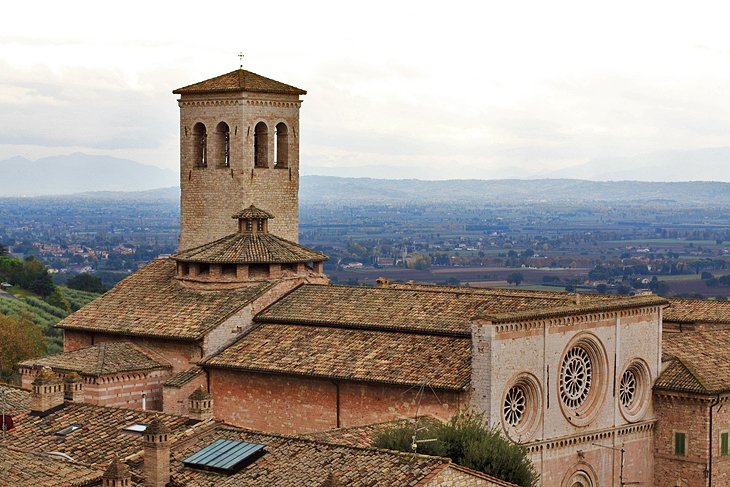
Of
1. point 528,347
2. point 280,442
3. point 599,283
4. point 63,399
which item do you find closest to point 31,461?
point 280,442

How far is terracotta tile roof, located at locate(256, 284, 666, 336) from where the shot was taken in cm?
3812

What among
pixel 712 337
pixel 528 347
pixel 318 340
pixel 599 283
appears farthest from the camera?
pixel 599 283

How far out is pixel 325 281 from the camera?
46125mm

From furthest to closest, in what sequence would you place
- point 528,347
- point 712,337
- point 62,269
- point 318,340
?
point 62,269 < point 712,337 < point 318,340 < point 528,347

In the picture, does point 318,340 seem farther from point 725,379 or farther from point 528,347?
point 725,379

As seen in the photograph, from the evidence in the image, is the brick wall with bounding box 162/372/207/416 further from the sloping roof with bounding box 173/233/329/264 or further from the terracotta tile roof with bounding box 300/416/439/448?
the terracotta tile roof with bounding box 300/416/439/448

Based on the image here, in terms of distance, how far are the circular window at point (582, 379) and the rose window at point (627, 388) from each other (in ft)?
3.03

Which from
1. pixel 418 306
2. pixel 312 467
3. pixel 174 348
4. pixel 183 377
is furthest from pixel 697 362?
pixel 312 467

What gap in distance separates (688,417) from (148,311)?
15092mm

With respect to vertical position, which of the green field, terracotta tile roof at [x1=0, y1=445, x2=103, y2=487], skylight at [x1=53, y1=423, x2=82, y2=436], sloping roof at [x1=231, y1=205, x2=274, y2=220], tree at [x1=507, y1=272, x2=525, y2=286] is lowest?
tree at [x1=507, y1=272, x2=525, y2=286]

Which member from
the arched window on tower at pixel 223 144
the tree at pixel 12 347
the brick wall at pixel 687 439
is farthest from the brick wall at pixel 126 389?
the tree at pixel 12 347

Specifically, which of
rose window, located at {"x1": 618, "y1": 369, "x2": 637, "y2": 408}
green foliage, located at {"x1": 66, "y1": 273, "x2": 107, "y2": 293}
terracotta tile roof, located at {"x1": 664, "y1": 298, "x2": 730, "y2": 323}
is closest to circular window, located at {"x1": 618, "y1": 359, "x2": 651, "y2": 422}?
rose window, located at {"x1": 618, "y1": 369, "x2": 637, "y2": 408}

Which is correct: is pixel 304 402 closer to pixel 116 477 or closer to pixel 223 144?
pixel 116 477

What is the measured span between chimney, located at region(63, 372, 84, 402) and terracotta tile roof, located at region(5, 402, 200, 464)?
66cm
